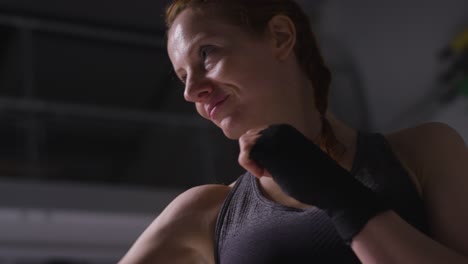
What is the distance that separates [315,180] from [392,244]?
0.29 ft

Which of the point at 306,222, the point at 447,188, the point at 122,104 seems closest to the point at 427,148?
the point at 447,188

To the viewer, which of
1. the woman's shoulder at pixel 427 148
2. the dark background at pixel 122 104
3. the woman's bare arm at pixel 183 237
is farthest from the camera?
the dark background at pixel 122 104

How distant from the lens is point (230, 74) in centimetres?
78

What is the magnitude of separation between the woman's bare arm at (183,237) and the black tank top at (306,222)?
1.4 inches

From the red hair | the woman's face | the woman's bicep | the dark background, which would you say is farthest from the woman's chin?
the dark background

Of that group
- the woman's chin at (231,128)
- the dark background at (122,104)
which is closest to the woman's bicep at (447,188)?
the woman's chin at (231,128)

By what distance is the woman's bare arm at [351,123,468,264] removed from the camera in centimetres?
63

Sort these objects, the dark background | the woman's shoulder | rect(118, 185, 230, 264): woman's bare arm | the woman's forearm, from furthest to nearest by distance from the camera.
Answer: the dark background
rect(118, 185, 230, 264): woman's bare arm
the woman's shoulder
the woman's forearm

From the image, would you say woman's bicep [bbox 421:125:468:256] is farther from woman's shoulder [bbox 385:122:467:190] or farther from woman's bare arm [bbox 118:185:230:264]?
woman's bare arm [bbox 118:185:230:264]

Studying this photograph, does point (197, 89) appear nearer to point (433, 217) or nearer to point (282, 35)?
point (282, 35)

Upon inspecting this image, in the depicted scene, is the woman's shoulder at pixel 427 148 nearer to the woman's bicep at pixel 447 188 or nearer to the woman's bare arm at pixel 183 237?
the woman's bicep at pixel 447 188

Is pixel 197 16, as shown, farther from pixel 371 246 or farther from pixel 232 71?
pixel 371 246

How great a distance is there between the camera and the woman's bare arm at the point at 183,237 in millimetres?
854

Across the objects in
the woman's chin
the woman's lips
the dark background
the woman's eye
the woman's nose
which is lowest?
the woman's chin
